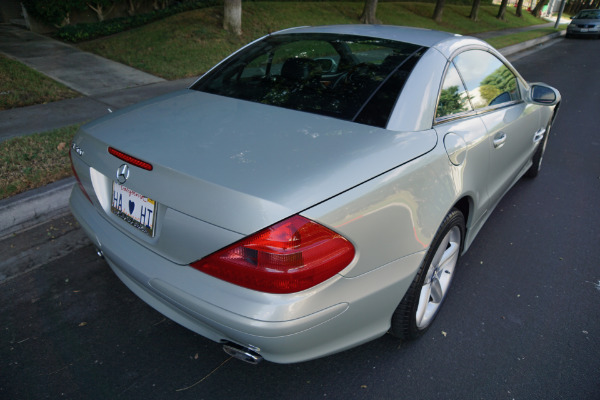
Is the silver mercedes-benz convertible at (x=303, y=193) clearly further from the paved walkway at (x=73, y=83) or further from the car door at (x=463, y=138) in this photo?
the paved walkway at (x=73, y=83)

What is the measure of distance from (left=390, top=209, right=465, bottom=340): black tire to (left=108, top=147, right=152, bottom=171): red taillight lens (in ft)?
4.33

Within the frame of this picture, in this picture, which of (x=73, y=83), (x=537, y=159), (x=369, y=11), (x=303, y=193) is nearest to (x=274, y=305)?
(x=303, y=193)

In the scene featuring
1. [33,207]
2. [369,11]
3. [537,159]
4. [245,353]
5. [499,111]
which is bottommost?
[33,207]

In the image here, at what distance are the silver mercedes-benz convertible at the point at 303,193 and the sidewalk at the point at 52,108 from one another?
3.34 feet

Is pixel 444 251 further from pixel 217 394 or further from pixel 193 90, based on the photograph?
pixel 193 90

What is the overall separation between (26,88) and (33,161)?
314cm

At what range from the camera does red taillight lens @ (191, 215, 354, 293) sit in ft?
4.81

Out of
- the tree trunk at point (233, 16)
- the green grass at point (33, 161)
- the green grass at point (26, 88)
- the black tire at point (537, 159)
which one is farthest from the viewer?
the tree trunk at point (233, 16)

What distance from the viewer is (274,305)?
151 centimetres

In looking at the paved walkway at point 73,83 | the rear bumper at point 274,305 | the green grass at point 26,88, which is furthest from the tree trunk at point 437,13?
the rear bumper at point 274,305

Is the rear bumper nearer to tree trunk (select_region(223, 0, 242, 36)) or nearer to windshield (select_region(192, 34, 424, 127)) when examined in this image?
windshield (select_region(192, 34, 424, 127))

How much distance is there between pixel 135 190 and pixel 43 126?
13.3 ft

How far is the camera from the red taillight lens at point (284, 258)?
1467 millimetres

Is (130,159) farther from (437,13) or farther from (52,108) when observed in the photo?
(437,13)
